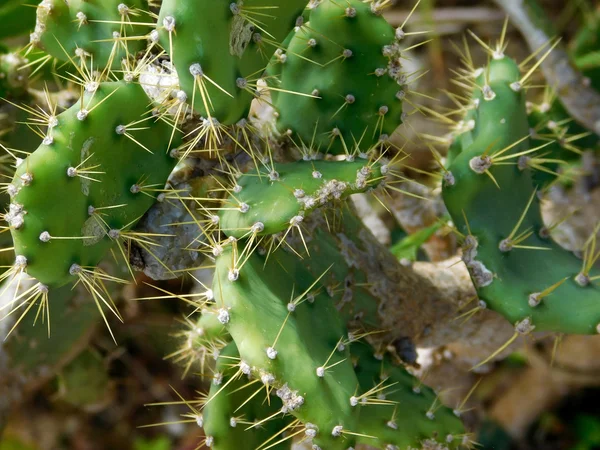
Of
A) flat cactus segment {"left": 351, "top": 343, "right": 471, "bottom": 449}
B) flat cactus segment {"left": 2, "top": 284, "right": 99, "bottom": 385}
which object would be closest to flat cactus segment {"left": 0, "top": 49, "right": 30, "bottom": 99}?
flat cactus segment {"left": 2, "top": 284, "right": 99, "bottom": 385}

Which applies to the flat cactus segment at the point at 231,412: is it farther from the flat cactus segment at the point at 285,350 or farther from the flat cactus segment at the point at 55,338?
the flat cactus segment at the point at 55,338

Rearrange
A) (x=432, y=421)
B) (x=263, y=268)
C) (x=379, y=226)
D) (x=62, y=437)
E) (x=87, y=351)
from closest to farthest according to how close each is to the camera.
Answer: (x=263, y=268)
(x=432, y=421)
(x=379, y=226)
(x=87, y=351)
(x=62, y=437)

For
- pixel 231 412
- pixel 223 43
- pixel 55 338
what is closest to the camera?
pixel 223 43

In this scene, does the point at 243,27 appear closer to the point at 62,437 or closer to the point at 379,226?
the point at 379,226

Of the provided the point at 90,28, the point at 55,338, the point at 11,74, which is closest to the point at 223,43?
the point at 90,28

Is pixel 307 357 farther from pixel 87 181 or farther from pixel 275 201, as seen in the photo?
pixel 87 181

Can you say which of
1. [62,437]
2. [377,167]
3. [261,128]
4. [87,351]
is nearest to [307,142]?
[261,128]
